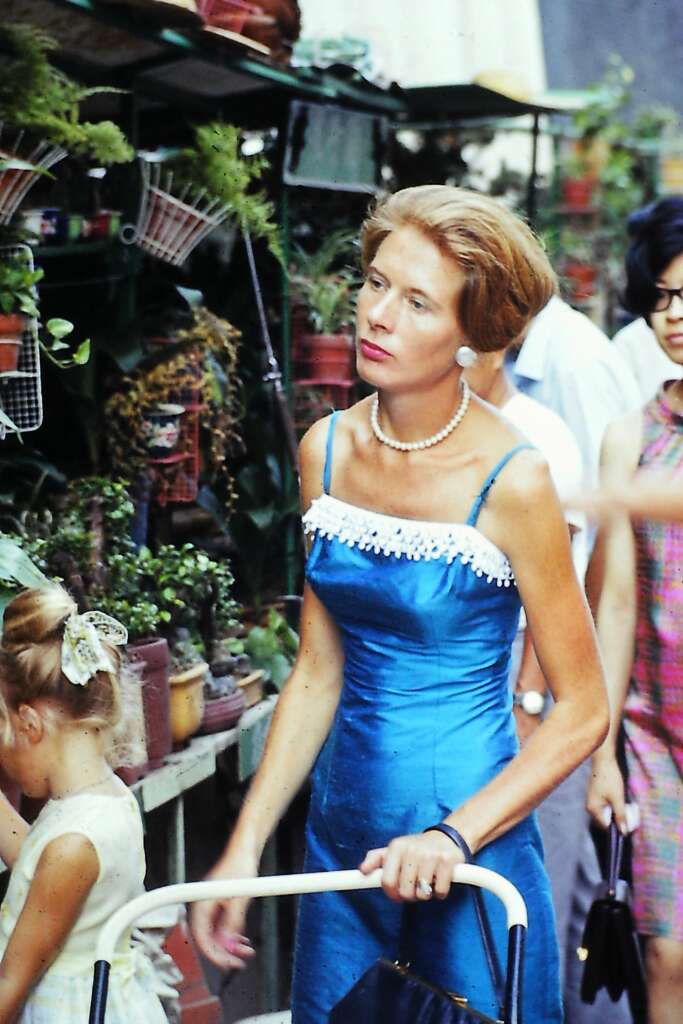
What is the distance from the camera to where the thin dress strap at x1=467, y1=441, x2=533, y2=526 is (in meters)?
2.35

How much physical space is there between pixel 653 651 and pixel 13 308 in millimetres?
1555

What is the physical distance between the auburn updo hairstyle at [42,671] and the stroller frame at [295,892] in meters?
0.58

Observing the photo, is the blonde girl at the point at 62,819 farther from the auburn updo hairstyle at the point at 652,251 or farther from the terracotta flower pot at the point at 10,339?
the auburn updo hairstyle at the point at 652,251

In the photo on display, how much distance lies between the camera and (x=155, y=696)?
3615 mm

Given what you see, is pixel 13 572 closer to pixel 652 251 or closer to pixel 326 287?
pixel 652 251

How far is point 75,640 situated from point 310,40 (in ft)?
10.2

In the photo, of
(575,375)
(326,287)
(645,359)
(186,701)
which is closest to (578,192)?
(645,359)

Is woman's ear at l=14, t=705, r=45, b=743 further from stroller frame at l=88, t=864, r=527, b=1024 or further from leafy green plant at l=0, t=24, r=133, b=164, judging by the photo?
leafy green plant at l=0, t=24, r=133, b=164

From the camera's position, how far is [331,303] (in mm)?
4898

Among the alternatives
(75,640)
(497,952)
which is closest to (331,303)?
(75,640)

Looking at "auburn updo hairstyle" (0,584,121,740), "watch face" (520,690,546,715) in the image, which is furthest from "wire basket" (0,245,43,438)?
"watch face" (520,690,546,715)

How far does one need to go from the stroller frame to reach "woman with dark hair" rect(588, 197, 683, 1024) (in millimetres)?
1340

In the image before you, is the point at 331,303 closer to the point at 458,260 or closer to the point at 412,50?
the point at 412,50

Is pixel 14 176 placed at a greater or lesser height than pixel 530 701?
greater
